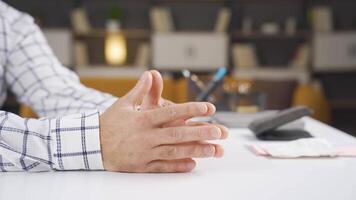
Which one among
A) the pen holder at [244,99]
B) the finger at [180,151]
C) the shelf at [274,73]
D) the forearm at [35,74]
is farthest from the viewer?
the shelf at [274,73]

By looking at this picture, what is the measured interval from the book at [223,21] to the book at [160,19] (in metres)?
0.47

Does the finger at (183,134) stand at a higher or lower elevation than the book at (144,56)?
higher

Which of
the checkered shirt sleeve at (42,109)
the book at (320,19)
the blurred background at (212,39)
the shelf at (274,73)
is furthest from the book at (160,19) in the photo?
the checkered shirt sleeve at (42,109)

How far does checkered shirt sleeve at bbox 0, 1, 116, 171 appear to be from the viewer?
0.77 meters

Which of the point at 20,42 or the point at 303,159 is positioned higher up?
the point at 20,42

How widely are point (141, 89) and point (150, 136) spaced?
7cm

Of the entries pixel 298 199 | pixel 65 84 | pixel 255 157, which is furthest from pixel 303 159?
pixel 65 84

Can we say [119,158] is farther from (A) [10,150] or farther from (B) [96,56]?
(B) [96,56]

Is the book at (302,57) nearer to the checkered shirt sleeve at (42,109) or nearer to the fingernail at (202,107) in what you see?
the checkered shirt sleeve at (42,109)

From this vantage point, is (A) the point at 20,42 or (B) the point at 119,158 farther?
(A) the point at 20,42

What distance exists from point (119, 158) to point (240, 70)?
4374 millimetres

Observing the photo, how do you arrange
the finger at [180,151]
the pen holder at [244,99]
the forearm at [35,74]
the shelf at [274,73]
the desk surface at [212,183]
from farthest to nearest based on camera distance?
the shelf at [274,73]
the pen holder at [244,99]
the forearm at [35,74]
the finger at [180,151]
the desk surface at [212,183]

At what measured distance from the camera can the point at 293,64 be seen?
5164 millimetres

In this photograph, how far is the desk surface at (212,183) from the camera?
65 centimetres
